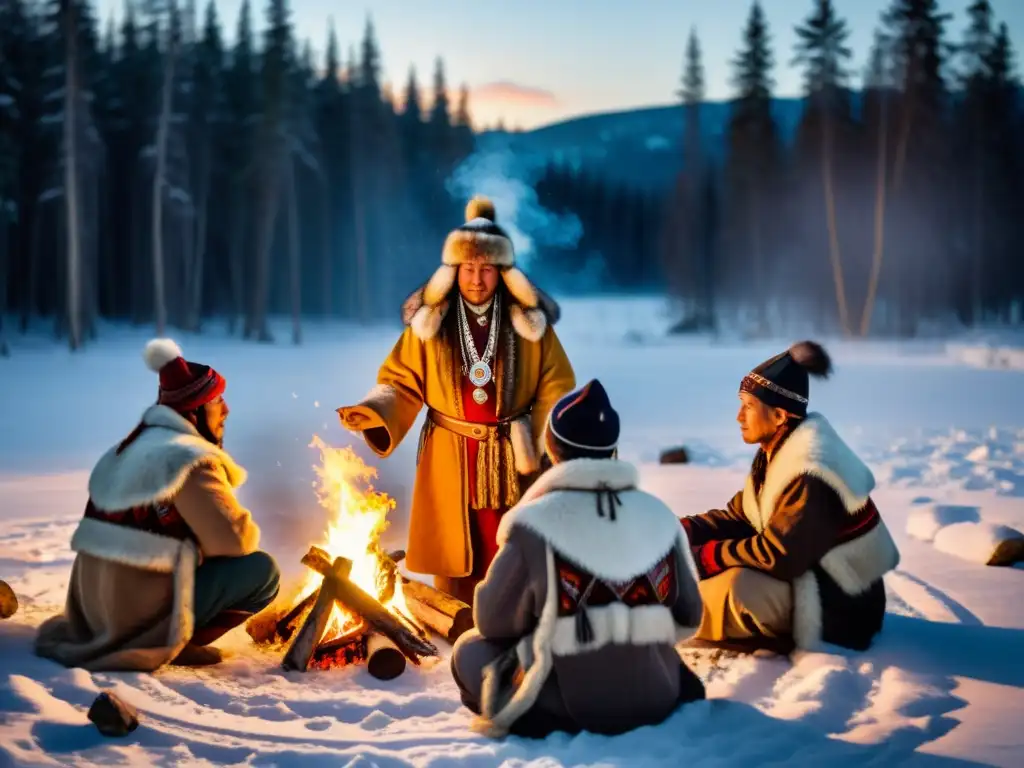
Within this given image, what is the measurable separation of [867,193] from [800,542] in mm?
30901

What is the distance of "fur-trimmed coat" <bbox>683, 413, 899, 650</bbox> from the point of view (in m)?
4.00

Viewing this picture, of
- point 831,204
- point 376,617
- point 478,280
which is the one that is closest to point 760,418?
point 478,280

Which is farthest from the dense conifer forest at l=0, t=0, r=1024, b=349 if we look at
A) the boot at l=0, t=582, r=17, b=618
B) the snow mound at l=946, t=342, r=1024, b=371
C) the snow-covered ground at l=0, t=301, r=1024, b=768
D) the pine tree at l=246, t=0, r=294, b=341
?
the boot at l=0, t=582, r=17, b=618

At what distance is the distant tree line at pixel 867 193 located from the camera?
96.9 feet

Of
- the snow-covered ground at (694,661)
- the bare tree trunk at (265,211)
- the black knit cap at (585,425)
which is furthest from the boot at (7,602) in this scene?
the bare tree trunk at (265,211)

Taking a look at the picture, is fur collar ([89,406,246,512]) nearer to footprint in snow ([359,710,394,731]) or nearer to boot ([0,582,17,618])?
boot ([0,582,17,618])

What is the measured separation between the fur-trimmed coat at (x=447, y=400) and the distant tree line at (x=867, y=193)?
2692cm

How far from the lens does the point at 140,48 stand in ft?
119

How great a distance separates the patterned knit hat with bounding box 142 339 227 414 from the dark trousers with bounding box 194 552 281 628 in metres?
0.71

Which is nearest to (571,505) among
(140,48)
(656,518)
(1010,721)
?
(656,518)

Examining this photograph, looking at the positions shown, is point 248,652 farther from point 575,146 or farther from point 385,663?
point 575,146

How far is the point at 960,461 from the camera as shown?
9180 mm

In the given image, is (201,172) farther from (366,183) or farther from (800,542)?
(800,542)

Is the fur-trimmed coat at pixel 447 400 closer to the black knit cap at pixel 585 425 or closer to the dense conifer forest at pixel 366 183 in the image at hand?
the black knit cap at pixel 585 425
